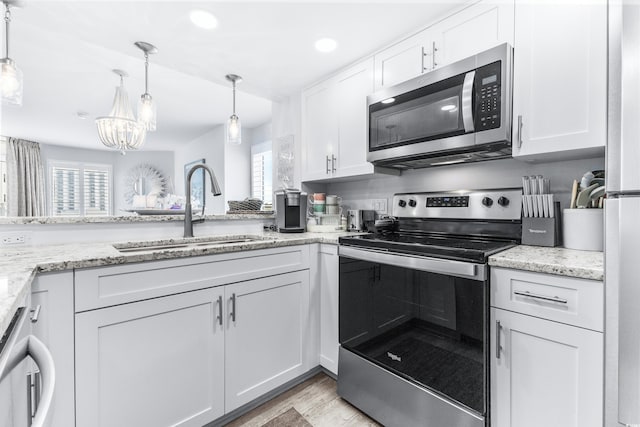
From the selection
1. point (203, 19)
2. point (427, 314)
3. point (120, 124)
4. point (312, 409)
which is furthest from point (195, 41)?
point (312, 409)

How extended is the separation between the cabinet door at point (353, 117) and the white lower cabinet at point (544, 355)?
1.16 metres

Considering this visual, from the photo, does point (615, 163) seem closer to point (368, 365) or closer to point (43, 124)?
point (368, 365)

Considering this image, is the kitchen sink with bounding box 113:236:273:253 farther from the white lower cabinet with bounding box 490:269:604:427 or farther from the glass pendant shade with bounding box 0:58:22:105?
the white lower cabinet with bounding box 490:269:604:427

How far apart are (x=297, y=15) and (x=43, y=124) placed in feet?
16.7

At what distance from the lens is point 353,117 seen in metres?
2.10

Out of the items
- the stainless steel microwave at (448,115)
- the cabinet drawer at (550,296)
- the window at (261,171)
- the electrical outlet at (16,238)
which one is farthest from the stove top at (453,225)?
the window at (261,171)

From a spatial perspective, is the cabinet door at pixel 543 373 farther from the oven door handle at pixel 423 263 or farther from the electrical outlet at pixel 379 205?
the electrical outlet at pixel 379 205

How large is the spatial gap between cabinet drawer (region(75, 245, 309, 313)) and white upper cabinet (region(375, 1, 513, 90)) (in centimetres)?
128

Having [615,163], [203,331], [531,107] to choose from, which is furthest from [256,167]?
[615,163]

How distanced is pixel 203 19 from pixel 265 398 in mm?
2138

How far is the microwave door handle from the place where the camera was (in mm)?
1431

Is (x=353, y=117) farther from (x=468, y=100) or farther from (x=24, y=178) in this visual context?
(x=24, y=178)

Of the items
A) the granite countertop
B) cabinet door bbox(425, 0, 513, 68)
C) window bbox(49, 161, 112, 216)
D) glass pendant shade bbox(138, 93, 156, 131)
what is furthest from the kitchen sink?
window bbox(49, 161, 112, 216)

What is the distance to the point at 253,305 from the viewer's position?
5.07 feet
